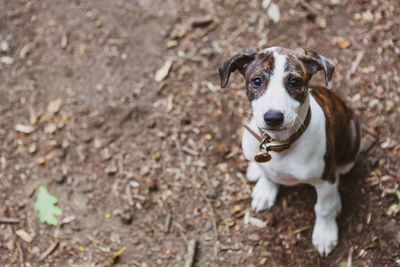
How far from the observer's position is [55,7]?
5.93 meters

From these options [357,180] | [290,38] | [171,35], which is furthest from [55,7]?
[357,180]

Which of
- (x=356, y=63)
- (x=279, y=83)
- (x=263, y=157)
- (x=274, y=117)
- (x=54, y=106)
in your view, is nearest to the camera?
(x=274, y=117)

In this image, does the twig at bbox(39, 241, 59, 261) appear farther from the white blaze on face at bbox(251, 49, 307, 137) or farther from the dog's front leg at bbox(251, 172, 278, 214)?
the white blaze on face at bbox(251, 49, 307, 137)

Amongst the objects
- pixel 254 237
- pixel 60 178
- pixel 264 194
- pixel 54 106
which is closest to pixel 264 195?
pixel 264 194

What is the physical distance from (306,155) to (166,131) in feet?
6.74

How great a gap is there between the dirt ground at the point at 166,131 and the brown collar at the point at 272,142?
1.22m

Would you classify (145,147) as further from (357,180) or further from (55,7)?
(55,7)

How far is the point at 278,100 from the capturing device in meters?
2.81

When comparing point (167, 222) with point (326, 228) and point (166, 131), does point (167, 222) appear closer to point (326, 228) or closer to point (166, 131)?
point (166, 131)

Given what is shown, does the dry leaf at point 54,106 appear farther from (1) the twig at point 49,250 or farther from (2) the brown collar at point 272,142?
(2) the brown collar at point 272,142

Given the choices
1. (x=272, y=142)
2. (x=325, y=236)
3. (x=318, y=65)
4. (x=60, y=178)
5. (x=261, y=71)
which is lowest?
(x=325, y=236)

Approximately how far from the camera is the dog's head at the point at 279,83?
2.80 metres

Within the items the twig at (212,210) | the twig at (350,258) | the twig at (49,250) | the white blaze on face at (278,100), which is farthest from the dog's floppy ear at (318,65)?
the twig at (49,250)

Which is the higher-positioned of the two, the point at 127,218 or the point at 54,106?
the point at 54,106
